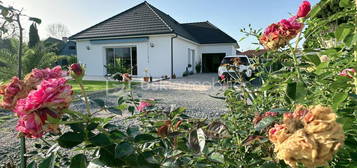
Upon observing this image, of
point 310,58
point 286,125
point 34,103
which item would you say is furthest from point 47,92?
point 310,58

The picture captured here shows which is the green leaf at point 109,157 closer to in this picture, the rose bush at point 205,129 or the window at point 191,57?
the rose bush at point 205,129

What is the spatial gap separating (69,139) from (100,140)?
0.09 m

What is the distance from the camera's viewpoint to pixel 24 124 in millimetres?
553

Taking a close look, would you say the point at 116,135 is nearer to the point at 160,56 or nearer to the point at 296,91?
the point at 296,91

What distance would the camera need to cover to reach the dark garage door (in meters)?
18.9

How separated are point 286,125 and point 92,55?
582 inches

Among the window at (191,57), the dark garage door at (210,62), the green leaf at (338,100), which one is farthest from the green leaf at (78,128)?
the dark garage door at (210,62)

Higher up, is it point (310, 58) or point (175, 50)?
Result: point (175, 50)

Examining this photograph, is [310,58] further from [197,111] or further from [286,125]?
[197,111]

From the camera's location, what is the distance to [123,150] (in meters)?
0.59

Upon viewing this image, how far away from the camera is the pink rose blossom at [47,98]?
20.4 inches

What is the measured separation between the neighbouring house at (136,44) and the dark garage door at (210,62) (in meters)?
3.52

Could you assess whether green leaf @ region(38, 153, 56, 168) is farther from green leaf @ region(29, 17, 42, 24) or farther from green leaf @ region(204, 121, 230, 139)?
green leaf @ region(29, 17, 42, 24)

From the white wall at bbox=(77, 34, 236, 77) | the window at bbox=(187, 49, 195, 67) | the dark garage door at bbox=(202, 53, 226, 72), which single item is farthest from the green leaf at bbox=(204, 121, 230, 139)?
the dark garage door at bbox=(202, 53, 226, 72)
